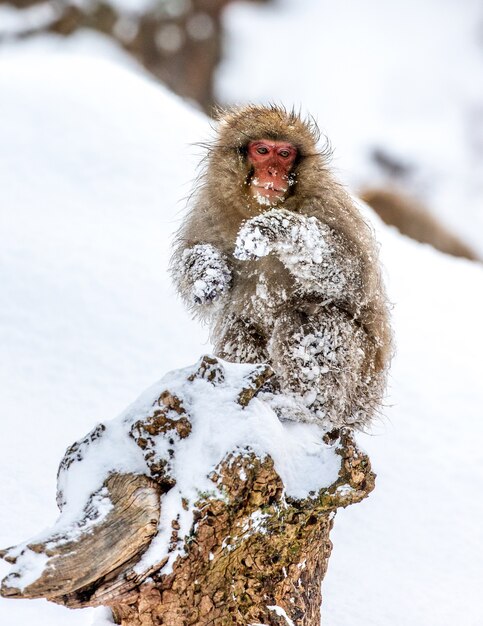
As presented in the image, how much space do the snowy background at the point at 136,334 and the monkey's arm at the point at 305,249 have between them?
687mm

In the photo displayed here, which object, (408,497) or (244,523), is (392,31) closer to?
(408,497)

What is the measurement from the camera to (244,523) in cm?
233

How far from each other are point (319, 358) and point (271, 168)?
0.73 metres

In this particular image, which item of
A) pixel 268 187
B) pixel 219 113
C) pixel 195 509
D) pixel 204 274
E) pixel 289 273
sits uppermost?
pixel 219 113

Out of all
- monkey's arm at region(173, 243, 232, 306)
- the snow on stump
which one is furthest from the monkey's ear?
the snow on stump

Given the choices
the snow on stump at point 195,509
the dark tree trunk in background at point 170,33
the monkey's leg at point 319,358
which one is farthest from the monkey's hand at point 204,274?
the dark tree trunk in background at point 170,33

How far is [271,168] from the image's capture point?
3.34 meters

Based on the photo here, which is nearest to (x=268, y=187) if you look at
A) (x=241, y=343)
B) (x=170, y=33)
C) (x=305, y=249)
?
(x=305, y=249)

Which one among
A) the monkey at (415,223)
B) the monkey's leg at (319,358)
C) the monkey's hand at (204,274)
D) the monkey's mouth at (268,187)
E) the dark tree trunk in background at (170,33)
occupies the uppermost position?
the dark tree trunk in background at (170,33)

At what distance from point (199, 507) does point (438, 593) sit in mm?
1636

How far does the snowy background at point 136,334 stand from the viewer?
141 inches

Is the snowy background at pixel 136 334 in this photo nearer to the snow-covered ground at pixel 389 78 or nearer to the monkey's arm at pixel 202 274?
the monkey's arm at pixel 202 274

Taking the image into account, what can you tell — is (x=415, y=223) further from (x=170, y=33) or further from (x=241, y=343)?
(x=170, y=33)

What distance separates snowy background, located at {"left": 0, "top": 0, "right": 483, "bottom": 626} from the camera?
357 centimetres
